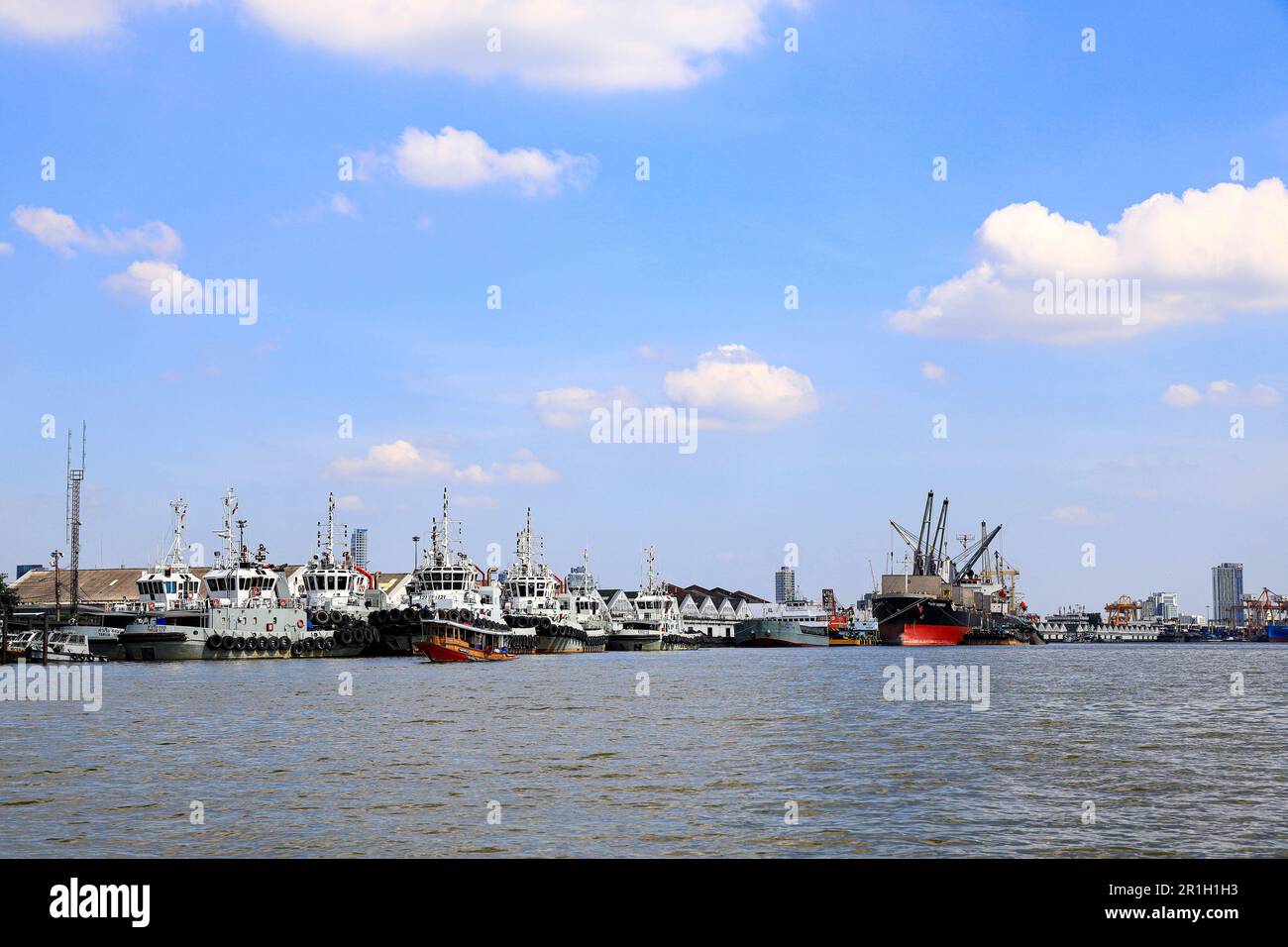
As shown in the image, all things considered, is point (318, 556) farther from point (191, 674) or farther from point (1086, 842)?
point (1086, 842)

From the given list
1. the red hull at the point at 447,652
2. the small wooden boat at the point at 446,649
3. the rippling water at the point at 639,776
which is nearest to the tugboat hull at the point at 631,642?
the small wooden boat at the point at 446,649

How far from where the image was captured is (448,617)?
122 meters

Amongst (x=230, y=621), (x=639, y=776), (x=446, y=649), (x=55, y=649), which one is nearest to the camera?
(x=639, y=776)

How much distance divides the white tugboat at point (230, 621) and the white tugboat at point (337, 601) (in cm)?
162

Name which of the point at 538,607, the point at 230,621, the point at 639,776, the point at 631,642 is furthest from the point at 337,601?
the point at 639,776

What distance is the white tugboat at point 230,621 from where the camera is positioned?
115375 millimetres

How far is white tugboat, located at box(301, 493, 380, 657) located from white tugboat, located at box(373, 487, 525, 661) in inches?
108

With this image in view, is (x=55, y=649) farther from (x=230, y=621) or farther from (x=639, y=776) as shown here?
(x=639, y=776)

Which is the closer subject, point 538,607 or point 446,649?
point 446,649

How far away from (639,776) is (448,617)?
304ft

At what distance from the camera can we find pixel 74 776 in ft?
106

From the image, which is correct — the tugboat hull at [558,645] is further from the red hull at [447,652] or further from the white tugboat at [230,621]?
the red hull at [447,652]

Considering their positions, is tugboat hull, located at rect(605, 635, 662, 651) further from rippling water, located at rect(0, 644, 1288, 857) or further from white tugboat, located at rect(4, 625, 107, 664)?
rippling water, located at rect(0, 644, 1288, 857)
